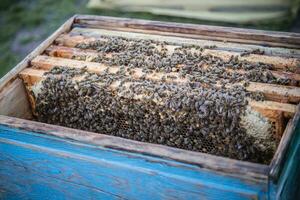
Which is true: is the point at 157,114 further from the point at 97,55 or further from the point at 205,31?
the point at 205,31

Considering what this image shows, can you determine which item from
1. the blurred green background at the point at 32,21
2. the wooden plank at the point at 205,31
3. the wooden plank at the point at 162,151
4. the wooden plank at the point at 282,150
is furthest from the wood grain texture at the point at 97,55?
the blurred green background at the point at 32,21

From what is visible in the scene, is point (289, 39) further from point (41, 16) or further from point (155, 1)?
point (41, 16)

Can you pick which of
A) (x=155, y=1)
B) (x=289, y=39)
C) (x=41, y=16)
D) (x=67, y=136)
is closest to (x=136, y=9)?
(x=155, y=1)

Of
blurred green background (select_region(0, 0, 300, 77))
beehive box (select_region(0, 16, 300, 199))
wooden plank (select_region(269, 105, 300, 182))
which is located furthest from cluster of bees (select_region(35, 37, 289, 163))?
blurred green background (select_region(0, 0, 300, 77))

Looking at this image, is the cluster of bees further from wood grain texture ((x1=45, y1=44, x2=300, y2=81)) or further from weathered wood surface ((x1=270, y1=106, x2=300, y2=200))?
weathered wood surface ((x1=270, y1=106, x2=300, y2=200))

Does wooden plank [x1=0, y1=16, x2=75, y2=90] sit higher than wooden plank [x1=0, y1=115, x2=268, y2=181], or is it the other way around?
wooden plank [x1=0, y1=16, x2=75, y2=90]

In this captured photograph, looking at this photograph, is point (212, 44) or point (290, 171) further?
point (212, 44)

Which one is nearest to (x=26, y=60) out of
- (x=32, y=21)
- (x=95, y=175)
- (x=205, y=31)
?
(x=95, y=175)
